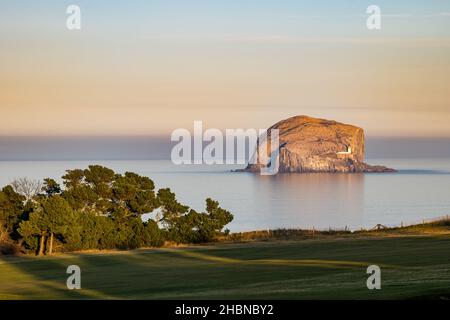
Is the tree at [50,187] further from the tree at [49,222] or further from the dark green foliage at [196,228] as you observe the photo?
the dark green foliage at [196,228]

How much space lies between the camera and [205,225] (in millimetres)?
54844

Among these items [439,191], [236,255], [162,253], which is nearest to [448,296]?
[236,255]

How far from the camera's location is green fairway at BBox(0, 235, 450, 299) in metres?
24.1

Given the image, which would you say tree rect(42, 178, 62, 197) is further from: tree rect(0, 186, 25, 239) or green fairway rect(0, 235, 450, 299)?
green fairway rect(0, 235, 450, 299)

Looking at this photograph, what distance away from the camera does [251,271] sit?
3234 cm

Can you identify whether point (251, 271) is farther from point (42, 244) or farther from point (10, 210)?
point (10, 210)

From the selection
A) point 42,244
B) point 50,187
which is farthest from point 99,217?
point 50,187

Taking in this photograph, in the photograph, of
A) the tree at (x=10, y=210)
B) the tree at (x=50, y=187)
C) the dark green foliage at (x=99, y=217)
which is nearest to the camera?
the dark green foliage at (x=99, y=217)

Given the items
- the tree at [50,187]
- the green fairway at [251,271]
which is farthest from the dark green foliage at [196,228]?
the tree at [50,187]

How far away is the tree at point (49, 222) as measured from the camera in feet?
162

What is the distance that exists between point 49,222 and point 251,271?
20.5 meters

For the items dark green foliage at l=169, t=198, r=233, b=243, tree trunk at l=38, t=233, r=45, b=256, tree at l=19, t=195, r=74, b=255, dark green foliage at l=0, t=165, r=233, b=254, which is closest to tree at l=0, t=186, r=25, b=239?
dark green foliage at l=0, t=165, r=233, b=254

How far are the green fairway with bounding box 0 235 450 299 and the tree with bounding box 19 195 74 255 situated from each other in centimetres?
353
